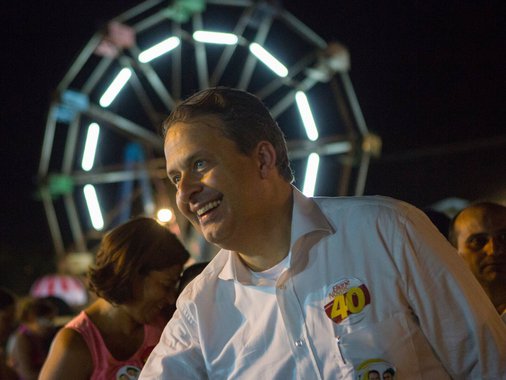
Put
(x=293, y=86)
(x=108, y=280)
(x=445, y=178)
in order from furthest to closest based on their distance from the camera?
1. (x=293, y=86)
2. (x=445, y=178)
3. (x=108, y=280)

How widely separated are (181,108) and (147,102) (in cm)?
1072

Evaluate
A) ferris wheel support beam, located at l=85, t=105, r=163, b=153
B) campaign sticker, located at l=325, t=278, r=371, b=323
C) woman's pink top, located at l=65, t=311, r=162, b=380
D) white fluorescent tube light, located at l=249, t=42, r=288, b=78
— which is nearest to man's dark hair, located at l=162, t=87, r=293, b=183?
campaign sticker, located at l=325, t=278, r=371, b=323

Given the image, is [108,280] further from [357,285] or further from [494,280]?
[494,280]

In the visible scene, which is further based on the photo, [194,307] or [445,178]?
[445,178]

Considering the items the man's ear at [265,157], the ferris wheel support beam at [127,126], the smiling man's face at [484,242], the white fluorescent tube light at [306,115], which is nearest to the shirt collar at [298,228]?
the man's ear at [265,157]

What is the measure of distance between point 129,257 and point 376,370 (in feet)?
4.51

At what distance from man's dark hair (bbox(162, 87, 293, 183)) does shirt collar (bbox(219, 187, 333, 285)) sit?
17cm

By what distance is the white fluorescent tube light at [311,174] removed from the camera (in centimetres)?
1066

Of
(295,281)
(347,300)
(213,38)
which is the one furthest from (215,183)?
(213,38)

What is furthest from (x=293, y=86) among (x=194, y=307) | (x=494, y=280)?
(x=194, y=307)

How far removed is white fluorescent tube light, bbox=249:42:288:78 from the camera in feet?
41.0

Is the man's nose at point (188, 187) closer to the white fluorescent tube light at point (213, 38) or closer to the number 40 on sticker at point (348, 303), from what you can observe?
the number 40 on sticker at point (348, 303)

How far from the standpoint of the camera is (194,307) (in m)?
2.19

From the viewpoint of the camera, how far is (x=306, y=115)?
12297 mm
